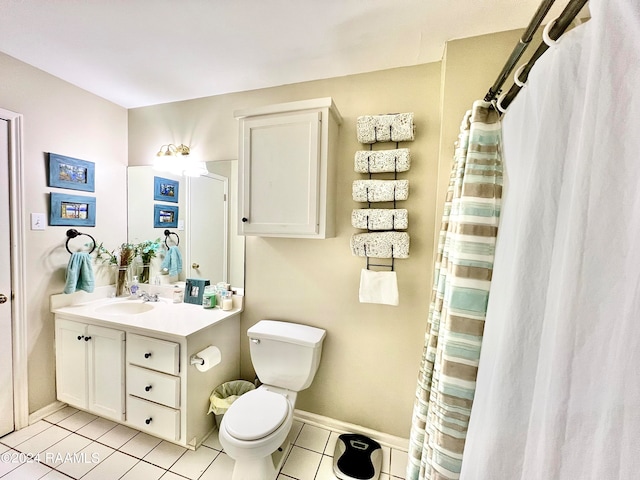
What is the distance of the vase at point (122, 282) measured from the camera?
6.95ft

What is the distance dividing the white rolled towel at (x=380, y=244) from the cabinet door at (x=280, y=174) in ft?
0.90

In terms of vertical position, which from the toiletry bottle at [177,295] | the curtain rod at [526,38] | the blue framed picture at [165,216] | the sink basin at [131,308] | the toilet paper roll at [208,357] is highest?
the curtain rod at [526,38]

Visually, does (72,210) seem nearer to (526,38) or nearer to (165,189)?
(165,189)

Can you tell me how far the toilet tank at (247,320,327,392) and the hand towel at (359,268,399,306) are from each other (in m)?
0.42

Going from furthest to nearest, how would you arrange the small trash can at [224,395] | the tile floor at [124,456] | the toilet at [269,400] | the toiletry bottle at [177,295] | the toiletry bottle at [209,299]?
the toiletry bottle at [177,295] → the toiletry bottle at [209,299] → the small trash can at [224,395] → the tile floor at [124,456] → the toilet at [269,400]

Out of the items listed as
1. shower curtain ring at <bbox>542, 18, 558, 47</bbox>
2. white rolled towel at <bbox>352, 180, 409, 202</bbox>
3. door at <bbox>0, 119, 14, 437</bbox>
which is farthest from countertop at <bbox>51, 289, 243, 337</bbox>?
shower curtain ring at <bbox>542, 18, 558, 47</bbox>

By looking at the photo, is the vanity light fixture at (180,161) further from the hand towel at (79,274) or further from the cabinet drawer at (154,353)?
the cabinet drawer at (154,353)

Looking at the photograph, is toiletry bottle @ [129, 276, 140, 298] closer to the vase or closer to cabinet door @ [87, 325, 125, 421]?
the vase

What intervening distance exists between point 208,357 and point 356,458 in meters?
1.05

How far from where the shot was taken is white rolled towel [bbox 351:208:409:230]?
1.45 meters

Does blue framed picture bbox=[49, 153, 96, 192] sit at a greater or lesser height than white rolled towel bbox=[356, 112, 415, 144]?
lesser

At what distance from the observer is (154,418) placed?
151 cm

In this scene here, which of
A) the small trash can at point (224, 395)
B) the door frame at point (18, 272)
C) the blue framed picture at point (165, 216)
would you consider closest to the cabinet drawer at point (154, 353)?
the small trash can at point (224, 395)

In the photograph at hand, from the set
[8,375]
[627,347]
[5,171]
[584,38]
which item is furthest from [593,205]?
[8,375]
